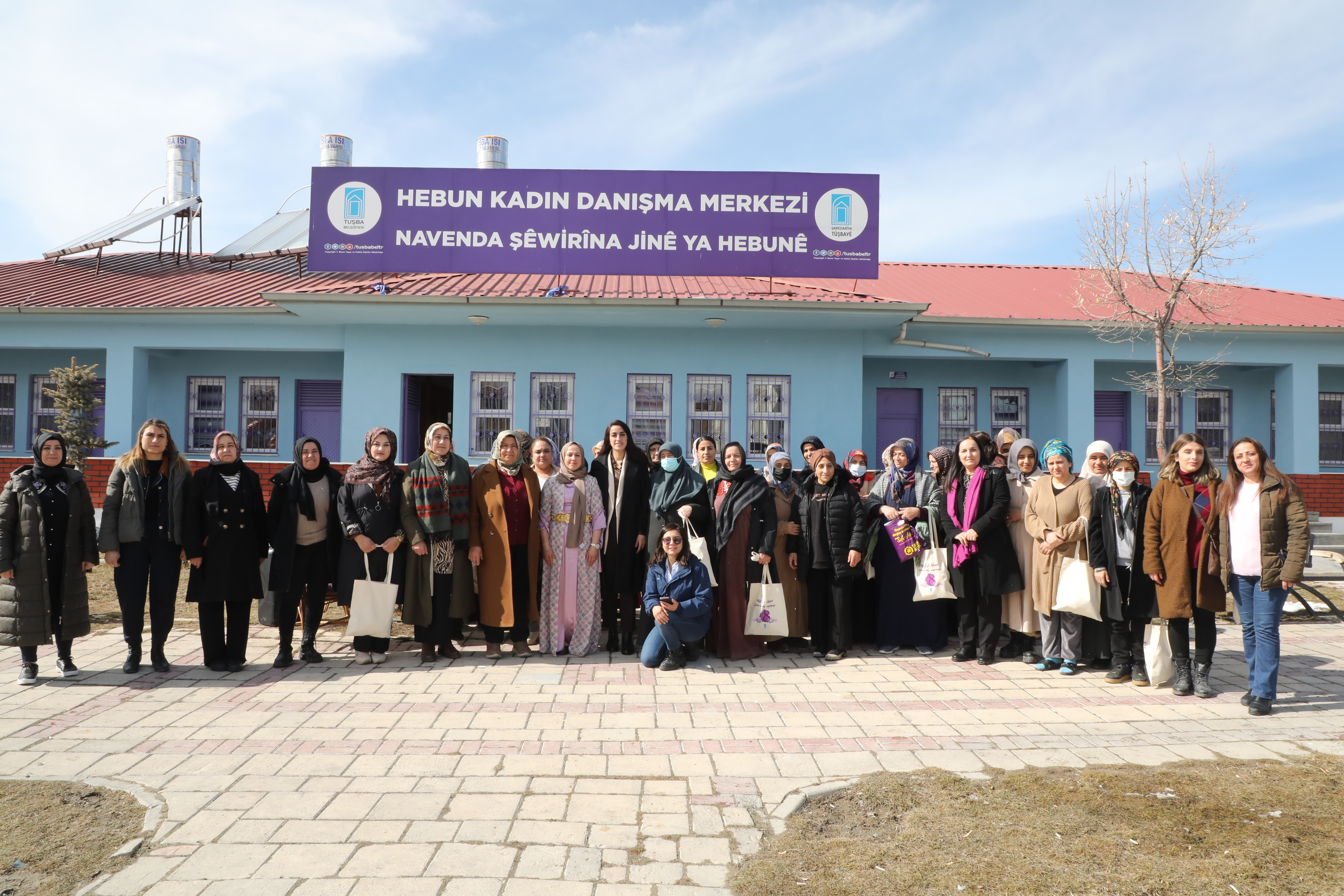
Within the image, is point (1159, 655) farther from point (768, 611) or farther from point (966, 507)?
point (768, 611)

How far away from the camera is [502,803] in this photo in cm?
366

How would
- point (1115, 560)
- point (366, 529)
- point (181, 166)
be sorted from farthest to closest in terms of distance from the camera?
point (181, 166) → point (366, 529) → point (1115, 560)

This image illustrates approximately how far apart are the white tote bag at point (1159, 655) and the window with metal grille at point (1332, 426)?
1212 centimetres

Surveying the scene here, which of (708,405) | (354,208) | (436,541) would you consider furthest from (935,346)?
(436,541)

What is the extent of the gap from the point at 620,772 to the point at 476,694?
1.78 metres

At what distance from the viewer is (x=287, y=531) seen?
6082mm

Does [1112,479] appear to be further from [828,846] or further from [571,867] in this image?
[571,867]

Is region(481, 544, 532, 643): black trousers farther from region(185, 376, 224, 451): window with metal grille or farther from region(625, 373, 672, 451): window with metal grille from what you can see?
region(185, 376, 224, 451): window with metal grille

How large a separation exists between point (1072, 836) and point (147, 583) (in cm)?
608

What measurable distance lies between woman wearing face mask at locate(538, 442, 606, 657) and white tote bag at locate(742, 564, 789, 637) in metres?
1.28

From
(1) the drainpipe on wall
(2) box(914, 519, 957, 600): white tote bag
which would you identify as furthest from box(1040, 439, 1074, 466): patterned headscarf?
(1) the drainpipe on wall

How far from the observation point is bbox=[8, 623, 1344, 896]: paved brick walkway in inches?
124

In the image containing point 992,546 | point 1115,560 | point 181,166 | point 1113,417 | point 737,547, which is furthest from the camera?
point 181,166

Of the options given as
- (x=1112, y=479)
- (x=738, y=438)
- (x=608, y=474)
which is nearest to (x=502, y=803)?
(x=608, y=474)
